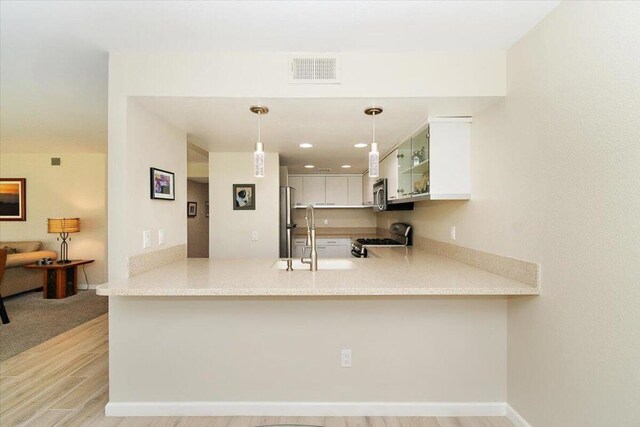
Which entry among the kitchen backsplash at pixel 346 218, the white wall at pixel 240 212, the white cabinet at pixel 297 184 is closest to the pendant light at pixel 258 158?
the white wall at pixel 240 212

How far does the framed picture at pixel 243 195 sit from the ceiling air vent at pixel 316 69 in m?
2.13

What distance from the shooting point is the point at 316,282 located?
6.00ft

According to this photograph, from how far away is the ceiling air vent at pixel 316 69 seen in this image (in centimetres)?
198

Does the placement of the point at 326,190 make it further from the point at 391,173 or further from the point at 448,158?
the point at 448,158

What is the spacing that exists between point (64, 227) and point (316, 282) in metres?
5.16

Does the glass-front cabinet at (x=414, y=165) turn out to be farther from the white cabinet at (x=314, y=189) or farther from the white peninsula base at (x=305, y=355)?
the white cabinet at (x=314, y=189)

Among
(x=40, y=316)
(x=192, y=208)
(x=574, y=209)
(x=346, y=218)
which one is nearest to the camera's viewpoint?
(x=574, y=209)

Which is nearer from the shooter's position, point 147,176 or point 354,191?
point 147,176

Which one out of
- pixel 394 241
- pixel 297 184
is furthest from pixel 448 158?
pixel 297 184

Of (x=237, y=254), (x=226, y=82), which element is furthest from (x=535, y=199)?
(x=237, y=254)

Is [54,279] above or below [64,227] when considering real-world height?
below

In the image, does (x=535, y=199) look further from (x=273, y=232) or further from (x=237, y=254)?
(x=237, y=254)

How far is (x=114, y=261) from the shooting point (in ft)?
6.54

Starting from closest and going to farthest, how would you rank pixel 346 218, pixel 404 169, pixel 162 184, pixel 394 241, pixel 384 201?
pixel 162 184 → pixel 404 169 → pixel 384 201 → pixel 394 241 → pixel 346 218
